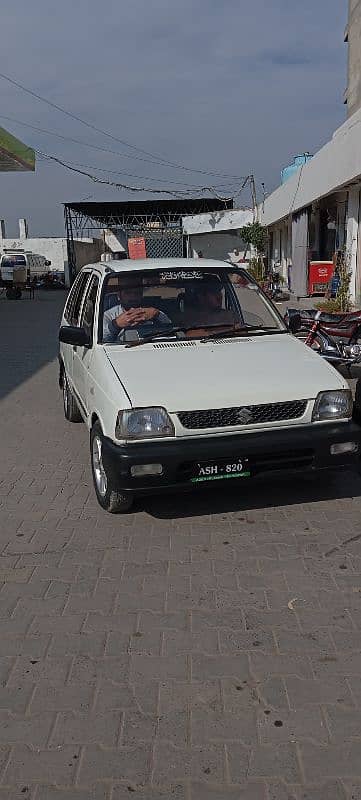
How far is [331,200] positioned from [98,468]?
18225 mm

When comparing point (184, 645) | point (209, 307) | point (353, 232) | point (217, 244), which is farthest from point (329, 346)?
point (217, 244)

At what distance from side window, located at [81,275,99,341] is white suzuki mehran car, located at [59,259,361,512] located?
0.05m

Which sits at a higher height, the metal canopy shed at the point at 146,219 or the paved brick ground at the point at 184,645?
the metal canopy shed at the point at 146,219

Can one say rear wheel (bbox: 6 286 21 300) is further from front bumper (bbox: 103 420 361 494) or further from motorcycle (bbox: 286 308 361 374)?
front bumper (bbox: 103 420 361 494)

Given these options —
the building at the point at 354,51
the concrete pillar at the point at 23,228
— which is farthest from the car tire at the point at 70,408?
the concrete pillar at the point at 23,228

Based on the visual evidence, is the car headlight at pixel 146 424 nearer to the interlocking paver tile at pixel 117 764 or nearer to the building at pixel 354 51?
the interlocking paver tile at pixel 117 764

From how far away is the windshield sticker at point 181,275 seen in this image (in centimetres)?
556

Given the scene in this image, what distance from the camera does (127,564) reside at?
394cm

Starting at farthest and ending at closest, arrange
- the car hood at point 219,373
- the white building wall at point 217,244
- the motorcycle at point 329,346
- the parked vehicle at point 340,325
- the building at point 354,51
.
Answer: the white building wall at point 217,244 < the building at point 354,51 < the parked vehicle at point 340,325 < the motorcycle at point 329,346 < the car hood at point 219,373

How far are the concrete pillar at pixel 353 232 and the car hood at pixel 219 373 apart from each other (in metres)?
12.1

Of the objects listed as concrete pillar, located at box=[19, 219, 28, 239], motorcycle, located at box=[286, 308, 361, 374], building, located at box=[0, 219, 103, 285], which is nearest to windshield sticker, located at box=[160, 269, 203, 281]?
motorcycle, located at box=[286, 308, 361, 374]

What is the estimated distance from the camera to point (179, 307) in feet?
17.7

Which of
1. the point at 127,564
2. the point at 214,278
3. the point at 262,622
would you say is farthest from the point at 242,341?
the point at 262,622

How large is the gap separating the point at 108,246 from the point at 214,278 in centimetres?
5027
